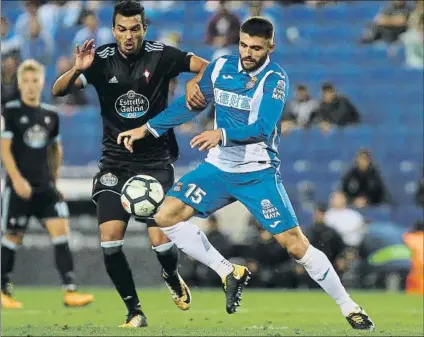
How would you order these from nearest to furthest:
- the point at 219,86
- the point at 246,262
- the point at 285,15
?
1. the point at 219,86
2. the point at 246,262
3. the point at 285,15

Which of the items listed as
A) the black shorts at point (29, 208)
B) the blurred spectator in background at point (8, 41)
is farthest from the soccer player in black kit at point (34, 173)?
the blurred spectator in background at point (8, 41)

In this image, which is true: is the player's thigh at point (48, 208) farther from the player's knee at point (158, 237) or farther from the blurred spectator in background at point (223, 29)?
the blurred spectator in background at point (223, 29)

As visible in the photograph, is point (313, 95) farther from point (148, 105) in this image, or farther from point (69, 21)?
point (148, 105)

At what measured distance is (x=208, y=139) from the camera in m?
7.46

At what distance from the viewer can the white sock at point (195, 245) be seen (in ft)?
26.8

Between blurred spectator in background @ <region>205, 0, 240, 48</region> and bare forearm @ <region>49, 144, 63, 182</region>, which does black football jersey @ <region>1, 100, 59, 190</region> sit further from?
blurred spectator in background @ <region>205, 0, 240, 48</region>

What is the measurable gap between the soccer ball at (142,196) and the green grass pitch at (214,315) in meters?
0.88

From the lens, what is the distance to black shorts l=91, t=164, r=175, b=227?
846 centimetres

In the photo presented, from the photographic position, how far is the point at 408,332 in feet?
28.6

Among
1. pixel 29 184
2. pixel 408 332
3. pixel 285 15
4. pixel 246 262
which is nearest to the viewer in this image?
pixel 408 332

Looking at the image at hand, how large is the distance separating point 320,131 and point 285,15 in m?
3.07

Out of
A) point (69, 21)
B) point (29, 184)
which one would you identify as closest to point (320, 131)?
point (69, 21)

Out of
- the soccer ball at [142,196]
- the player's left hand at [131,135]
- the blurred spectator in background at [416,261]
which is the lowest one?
the blurred spectator in background at [416,261]

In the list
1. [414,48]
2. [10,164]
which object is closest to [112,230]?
[10,164]
